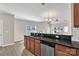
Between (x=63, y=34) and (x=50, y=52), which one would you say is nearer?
(x=50, y=52)

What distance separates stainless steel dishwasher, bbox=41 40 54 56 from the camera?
3102mm

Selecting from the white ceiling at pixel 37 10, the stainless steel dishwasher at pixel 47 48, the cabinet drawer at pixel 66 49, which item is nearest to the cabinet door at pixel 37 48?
the stainless steel dishwasher at pixel 47 48

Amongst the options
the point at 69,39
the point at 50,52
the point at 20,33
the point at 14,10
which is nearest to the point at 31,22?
the point at 20,33

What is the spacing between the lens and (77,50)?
2.13 meters

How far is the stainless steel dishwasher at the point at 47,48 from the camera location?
310 cm

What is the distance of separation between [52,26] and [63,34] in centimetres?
38

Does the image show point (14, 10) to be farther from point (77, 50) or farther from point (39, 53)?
point (77, 50)

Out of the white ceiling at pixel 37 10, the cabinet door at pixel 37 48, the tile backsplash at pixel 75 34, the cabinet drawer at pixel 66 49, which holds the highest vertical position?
the white ceiling at pixel 37 10

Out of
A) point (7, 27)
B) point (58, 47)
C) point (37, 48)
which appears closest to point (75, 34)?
point (58, 47)

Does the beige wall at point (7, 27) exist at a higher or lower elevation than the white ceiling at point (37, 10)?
lower

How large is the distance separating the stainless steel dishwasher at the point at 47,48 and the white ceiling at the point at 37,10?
0.67 m

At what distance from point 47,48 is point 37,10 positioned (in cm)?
105

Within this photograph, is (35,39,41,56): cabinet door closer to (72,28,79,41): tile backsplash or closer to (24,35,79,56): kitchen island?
(24,35,79,56): kitchen island

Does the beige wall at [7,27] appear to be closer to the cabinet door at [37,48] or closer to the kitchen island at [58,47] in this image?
the kitchen island at [58,47]
